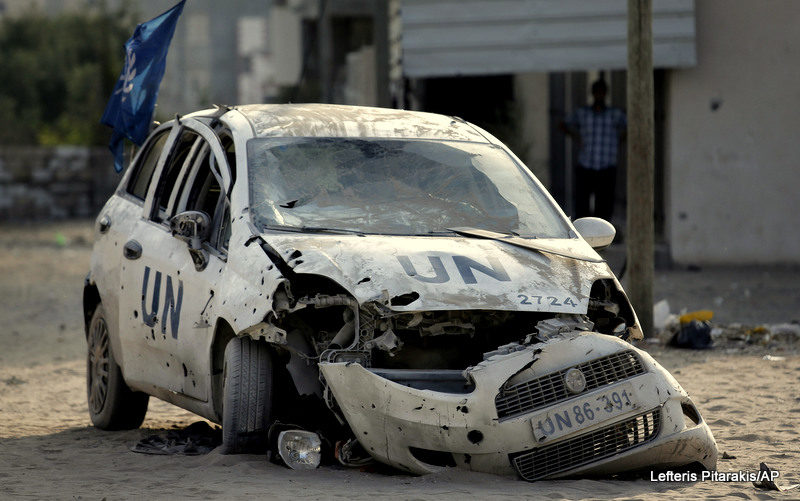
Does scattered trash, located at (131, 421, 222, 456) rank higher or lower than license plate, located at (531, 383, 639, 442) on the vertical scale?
lower

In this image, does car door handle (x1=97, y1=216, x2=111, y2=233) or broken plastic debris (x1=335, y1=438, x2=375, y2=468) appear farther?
car door handle (x1=97, y1=216, x2=111, y2=233)

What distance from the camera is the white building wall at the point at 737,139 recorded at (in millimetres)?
14812

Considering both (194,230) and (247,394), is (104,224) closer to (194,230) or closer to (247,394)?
(194,230)

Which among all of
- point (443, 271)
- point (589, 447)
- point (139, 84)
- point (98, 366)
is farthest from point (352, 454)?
point (139, 84)

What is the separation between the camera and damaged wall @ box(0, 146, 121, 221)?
2845 centimetres

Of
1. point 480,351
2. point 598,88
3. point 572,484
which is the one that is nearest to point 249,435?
point 480,351

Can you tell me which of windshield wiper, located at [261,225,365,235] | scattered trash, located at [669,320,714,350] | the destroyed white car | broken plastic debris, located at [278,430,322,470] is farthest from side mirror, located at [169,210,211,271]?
scattered trash, located at [669,320,714,350]

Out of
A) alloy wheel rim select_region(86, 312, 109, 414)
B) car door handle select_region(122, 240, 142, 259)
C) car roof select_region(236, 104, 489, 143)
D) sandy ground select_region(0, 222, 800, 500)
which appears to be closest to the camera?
sandy ground select_region(0, 222, 800, 500)

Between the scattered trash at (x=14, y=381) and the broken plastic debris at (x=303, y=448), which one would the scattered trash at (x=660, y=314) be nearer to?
the scattered trash at (x=14, y=381)

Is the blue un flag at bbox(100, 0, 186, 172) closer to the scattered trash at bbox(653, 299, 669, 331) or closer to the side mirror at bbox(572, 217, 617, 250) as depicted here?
the side mirror at bbox(572, 217, 617, 250)

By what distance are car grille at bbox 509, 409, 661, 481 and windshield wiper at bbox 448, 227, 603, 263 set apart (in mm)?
886

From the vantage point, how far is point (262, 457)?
556 centimetres

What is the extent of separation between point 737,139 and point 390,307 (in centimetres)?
1087

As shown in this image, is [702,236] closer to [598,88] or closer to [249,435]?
[598,88]
